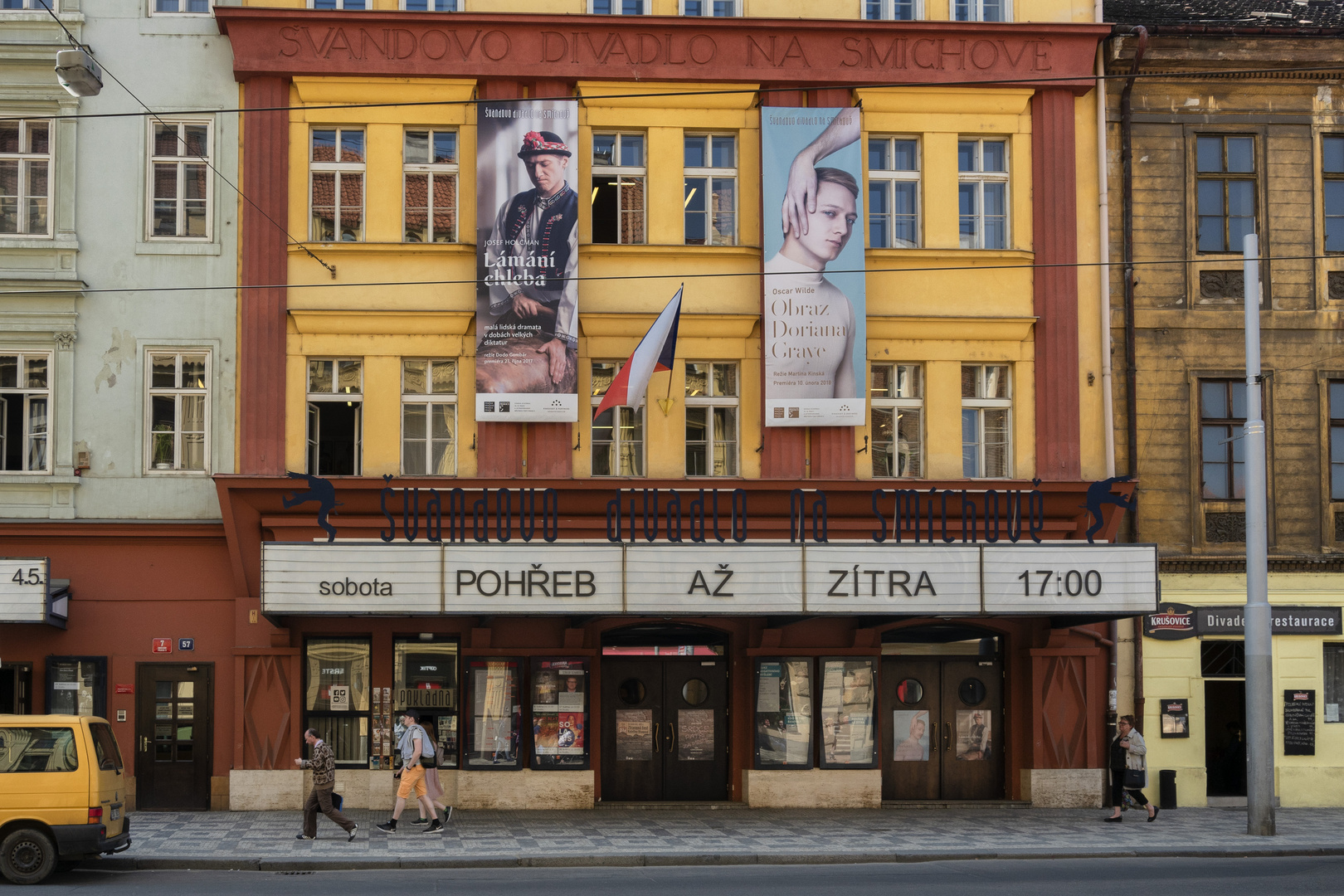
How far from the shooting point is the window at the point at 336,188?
23047 mm

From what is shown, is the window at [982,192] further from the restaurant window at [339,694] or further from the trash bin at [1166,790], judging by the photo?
the restaurant window at [339,694]

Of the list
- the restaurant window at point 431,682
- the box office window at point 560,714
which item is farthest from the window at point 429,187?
the box office window at point 560,714

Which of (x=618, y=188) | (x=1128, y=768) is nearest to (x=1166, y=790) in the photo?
(x=1128, y=768)

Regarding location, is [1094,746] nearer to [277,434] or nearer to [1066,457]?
A: [1066,457]

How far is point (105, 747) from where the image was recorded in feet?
53.7

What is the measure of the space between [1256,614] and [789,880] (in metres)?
8.43

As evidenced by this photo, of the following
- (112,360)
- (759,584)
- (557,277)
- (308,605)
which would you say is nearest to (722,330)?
(557,277)

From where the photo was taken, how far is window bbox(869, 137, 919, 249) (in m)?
23.7

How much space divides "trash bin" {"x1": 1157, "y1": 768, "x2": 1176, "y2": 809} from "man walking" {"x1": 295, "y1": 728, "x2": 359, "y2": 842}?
13.1m

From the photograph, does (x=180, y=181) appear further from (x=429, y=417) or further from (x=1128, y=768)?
(x=1128, y=768)

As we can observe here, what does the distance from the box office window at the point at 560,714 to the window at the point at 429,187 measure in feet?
24.0

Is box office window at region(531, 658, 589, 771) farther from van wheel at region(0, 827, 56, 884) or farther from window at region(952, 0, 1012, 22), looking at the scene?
window at region(952, 0, 1012, 22)

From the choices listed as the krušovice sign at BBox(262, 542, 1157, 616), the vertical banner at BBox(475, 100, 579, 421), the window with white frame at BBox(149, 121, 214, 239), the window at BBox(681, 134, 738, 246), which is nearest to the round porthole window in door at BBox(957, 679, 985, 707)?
the krušovice sign at BBox(262, 542, 1157, 616)

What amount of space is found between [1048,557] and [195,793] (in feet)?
45.7
